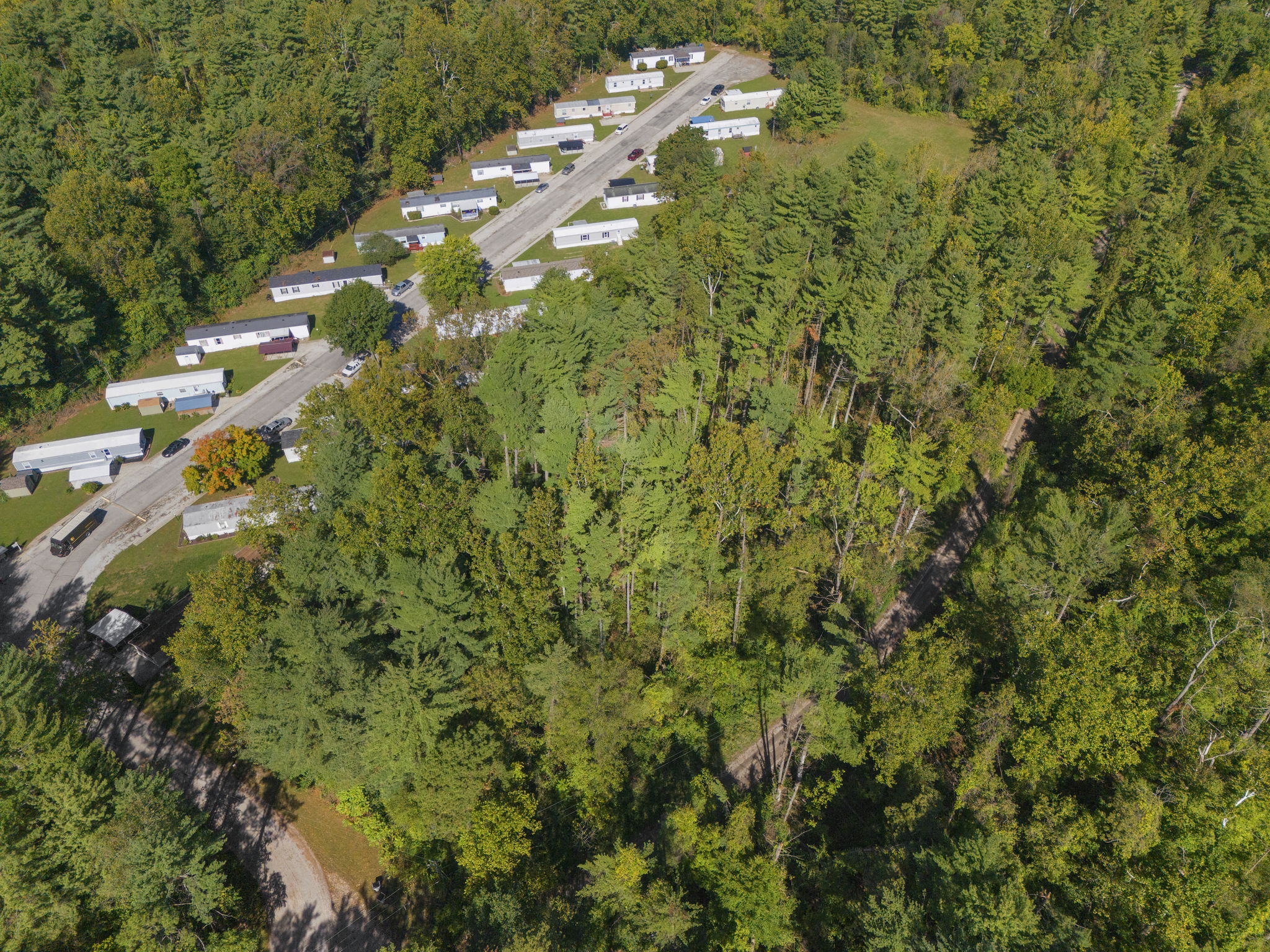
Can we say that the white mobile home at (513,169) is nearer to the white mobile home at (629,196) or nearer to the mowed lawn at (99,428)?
the white mobile home at (629,196)

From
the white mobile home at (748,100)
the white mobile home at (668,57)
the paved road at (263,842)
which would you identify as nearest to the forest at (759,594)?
the paved road at (263,842)

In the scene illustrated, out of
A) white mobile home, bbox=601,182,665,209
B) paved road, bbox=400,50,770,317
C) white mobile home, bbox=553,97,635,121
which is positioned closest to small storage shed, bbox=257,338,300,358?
paved road, bbox=400,50,770,317

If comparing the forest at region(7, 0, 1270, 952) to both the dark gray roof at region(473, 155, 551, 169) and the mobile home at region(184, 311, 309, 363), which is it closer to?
the mobile home at region(184, 311, 309, 363)

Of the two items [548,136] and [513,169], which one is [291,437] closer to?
[513,169]

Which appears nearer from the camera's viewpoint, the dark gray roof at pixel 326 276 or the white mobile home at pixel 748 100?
the dark gray roof at pixel 326 276

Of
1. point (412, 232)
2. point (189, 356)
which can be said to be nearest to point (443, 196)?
point (412, 232)

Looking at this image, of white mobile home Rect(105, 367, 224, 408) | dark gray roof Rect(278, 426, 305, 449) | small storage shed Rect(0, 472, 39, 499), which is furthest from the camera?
white mobile home Rect(105, 367, 224, 408)
